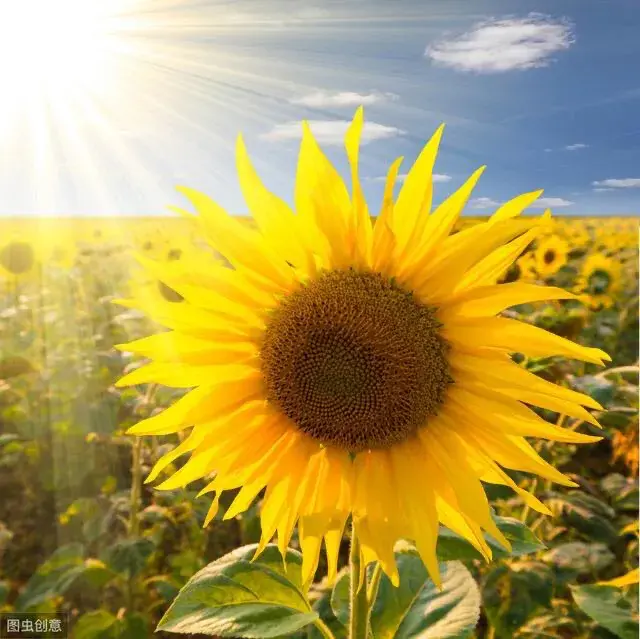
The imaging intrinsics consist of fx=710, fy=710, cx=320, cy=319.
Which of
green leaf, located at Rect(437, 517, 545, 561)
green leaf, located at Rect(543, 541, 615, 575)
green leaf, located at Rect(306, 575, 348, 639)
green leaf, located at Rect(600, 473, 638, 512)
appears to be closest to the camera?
green leaf, located at Rect(437, 517, 545, 561)

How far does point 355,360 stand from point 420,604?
821 millimetres

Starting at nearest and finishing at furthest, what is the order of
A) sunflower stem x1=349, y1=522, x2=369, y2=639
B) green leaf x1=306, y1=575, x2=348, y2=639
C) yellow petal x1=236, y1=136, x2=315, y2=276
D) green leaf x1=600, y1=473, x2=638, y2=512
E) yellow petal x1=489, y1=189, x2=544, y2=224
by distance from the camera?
1. yellow petal x1=489, y1=189, x2=544, y2=224
2. yellow petal x1=236, y1=136, x2=315, y2=276
3. sunflower stem x1=349, y1=522, x2=369, y2=639
4. green leaf x1=306, y1=575, x2=348, y2=639
5. green leaf x1=600, y1=473, x2=638, y2=512

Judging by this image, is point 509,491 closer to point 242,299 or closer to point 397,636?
point 397,636

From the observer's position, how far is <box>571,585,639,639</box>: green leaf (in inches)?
95.9

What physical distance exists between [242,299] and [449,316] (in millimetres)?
483

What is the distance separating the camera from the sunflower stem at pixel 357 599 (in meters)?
1.65

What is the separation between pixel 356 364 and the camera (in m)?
1.64

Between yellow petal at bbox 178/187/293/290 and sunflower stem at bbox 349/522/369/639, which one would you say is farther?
sunflower stem at bbox 349/522/369/639

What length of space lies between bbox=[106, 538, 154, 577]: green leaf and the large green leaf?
137cm

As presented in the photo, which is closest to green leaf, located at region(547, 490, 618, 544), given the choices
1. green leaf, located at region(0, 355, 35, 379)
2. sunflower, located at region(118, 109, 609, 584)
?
sunflower, located at region(118, 109, 609, 584)

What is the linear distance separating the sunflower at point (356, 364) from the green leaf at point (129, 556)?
5.22 feet

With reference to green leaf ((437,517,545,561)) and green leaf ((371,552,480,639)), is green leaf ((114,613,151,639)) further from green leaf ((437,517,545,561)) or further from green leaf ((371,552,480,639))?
green leaf ((437,517,545,561))

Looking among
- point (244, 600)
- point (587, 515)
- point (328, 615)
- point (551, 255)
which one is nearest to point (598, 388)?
point (587, 515)

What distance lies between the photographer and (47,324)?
6.59 meters
